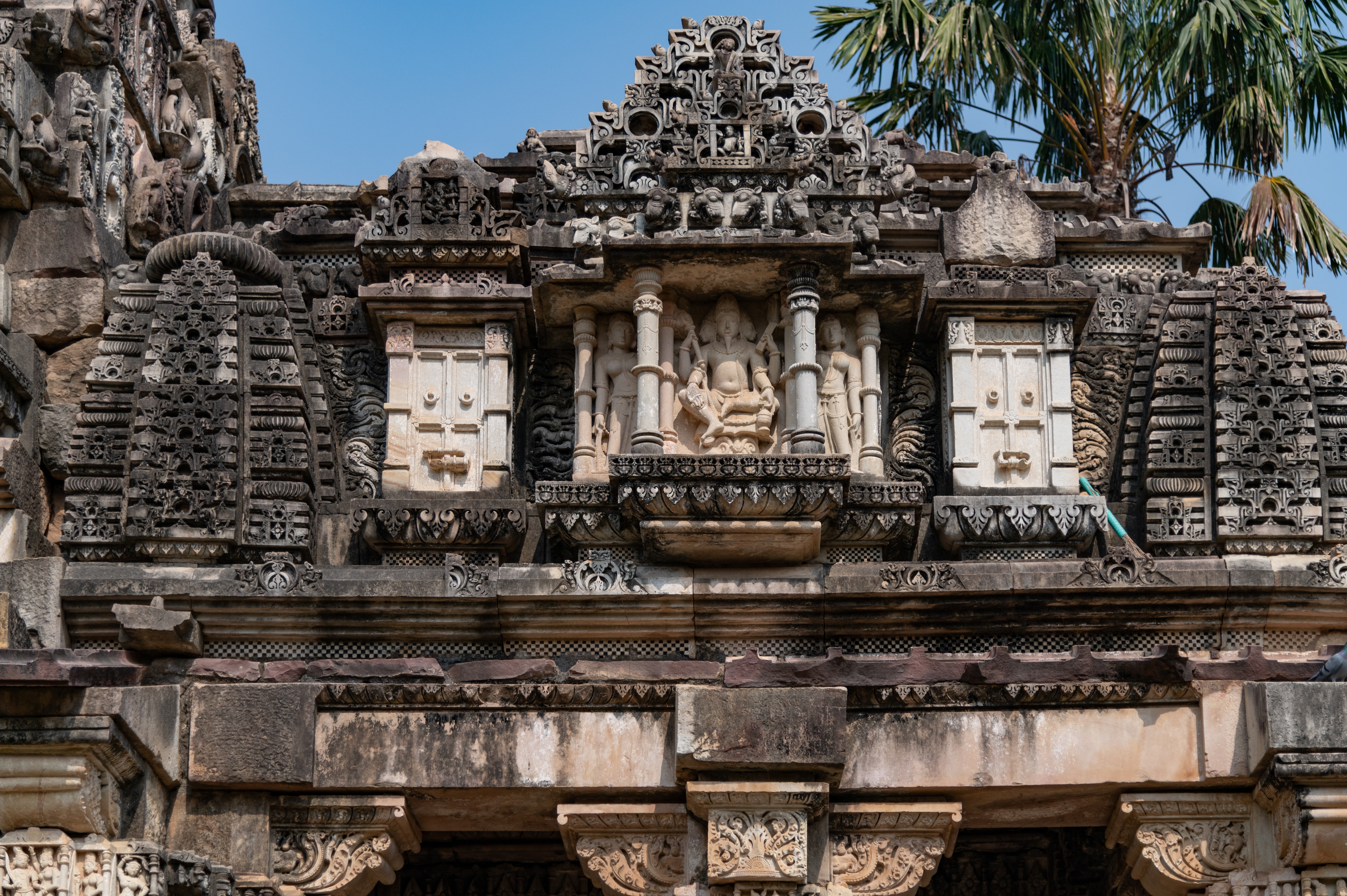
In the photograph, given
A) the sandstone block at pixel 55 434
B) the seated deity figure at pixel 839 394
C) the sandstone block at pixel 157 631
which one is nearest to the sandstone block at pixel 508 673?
the sandstone block at pixel 157 631

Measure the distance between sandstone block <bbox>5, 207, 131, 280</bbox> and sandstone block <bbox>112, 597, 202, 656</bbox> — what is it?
9.94ft

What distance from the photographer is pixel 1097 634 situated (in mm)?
10781

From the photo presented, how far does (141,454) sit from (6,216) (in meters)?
2.38

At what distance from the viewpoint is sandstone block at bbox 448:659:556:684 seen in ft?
32.4

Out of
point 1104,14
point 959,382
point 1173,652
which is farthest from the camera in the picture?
point 1104,14

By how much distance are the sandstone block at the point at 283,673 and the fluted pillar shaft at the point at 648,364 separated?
2.40 meters

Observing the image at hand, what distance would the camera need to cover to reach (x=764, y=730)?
952 centimetres

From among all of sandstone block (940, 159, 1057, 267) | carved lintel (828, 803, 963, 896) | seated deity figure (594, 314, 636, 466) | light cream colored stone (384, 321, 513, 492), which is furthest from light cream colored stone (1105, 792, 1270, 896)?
light cream colored stone (384, 321, 513, 492)

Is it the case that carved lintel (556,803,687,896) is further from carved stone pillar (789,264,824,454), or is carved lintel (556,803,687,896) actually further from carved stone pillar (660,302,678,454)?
carved stone pillar (789,264,824,454)

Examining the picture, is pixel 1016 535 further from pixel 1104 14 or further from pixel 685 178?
pixel 1104 14

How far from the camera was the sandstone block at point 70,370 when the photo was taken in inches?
475

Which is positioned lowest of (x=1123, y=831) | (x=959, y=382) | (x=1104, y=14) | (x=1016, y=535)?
(x=1123, y=831)

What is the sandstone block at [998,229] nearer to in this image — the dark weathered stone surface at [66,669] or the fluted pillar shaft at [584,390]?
the fluted pillar shaft at [584,390]

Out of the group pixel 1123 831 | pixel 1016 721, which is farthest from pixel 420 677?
pixel 1123 831
